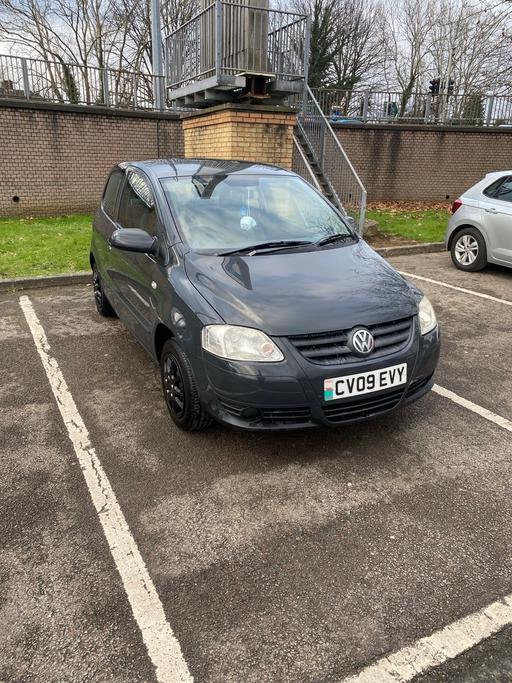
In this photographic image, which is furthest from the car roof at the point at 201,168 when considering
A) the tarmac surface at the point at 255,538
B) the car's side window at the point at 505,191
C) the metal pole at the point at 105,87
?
the metal pole at the point at 105,87

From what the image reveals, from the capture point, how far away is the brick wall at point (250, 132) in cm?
804

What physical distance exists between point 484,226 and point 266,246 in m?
5.22

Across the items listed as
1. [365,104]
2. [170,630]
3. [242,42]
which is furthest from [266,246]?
[365,104]

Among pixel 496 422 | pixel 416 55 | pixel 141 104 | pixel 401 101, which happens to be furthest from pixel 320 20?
pixel 496 422

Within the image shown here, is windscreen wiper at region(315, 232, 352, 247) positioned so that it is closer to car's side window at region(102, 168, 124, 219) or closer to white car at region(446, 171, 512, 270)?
car's side window at region(102, 168, 124, 219)

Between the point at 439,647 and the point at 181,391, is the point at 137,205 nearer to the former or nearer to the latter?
the point at 181,391

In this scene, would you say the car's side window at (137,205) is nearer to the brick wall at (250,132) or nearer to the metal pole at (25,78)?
the brick wall at (250,132)

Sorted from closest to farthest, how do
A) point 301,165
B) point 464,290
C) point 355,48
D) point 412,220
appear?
point 464,290, point 301,165, point 412,220, point 355,48

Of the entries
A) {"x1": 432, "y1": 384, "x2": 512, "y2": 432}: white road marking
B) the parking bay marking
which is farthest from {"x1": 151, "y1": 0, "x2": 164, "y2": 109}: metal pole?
the parking bay marking

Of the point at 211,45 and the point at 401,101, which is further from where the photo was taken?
the point at 401,101

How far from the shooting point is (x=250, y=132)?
8164mm

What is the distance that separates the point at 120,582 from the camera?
2.22 meters

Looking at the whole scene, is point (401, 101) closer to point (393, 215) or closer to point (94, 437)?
point (393, 215)

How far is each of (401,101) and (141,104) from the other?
28.9 ft
